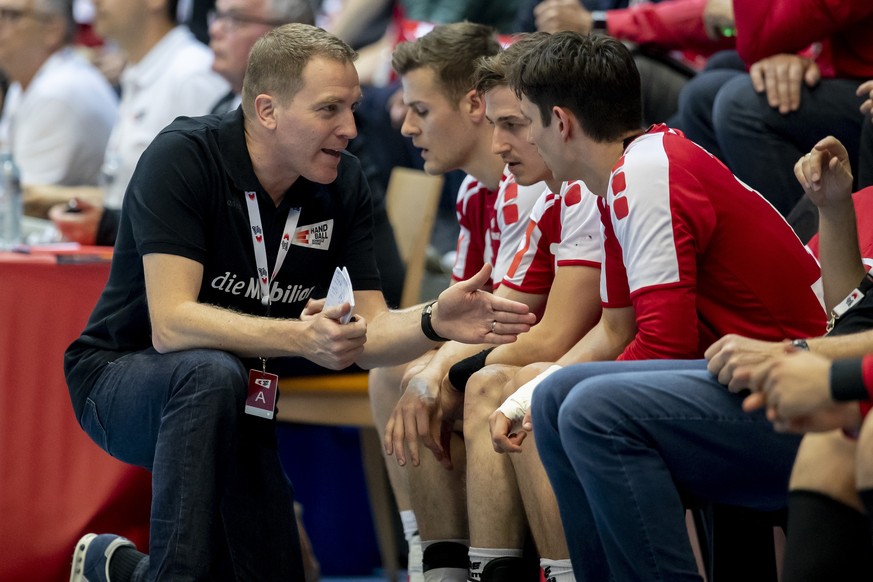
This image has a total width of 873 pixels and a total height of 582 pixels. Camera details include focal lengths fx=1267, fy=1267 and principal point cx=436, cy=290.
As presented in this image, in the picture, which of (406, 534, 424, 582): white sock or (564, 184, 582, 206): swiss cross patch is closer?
(564, 184, 582, 206): swiss cross patch

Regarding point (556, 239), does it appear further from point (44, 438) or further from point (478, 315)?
point (44, 438)

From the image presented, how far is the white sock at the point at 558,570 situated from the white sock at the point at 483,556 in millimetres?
106

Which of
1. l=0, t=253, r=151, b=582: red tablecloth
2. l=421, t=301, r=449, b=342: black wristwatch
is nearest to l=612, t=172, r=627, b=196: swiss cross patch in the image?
l=421, t=301, r=449, b=342: black wristwatch

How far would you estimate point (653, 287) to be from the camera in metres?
2.43

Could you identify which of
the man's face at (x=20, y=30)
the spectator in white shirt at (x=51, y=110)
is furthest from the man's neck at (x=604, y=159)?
the man's face at (x=20, y=30)

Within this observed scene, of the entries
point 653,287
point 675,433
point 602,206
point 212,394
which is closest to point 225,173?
point 212,394

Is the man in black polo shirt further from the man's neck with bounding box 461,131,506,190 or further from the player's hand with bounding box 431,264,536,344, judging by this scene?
the man's neck with bounding box 461,131,506,190

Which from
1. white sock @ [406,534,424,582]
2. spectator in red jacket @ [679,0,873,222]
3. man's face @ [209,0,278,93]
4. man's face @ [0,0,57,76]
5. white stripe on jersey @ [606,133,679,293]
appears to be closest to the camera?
white stripe on jersey @ [606,133,679,293]

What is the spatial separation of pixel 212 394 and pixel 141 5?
132 inches

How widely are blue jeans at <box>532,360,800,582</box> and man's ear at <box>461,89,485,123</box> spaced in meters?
1.35

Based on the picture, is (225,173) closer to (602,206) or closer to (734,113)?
(602,206)

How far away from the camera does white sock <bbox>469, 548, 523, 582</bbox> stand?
269 cm

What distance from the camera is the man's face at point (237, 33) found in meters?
4.98

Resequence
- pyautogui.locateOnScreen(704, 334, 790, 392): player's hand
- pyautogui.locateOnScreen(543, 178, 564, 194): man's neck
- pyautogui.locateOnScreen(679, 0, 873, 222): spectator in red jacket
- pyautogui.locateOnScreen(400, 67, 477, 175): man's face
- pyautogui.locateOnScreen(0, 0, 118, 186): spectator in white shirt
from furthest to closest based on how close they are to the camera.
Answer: pyautogui.locateOnScreen(0, 0, 118, 186): spectator in white shirt, pyautogui.locateOnScreen(400, 67, 477, 175): man's face, pyautogui.locateOnScreen(679, 0, 873, 222): spectator in red jacket, pyautogui.locateOnScreen(543, 178, 564, 194): man's neck, pyautogui.locateOnScreen(704, 334, 790, 392): player's hand
